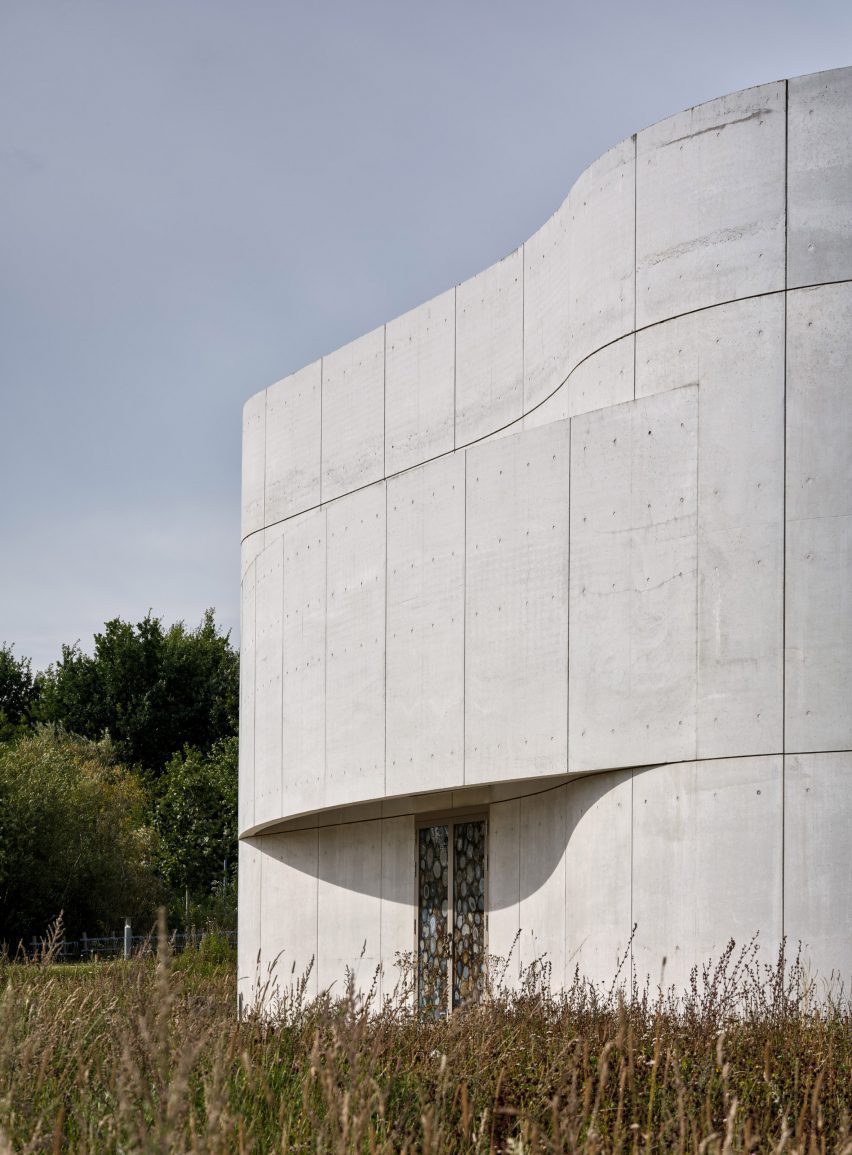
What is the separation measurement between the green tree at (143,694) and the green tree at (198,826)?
559cm

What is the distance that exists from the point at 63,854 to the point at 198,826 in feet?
21.7

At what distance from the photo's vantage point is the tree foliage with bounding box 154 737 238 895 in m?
33.3

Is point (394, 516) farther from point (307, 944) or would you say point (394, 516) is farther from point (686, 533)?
point (307, 944)

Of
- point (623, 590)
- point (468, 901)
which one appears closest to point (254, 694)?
point (468, 901)

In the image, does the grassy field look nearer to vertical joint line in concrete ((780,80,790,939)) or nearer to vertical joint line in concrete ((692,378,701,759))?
vertical joint line in concrete ((780,80,790,939))

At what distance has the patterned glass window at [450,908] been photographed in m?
12.2

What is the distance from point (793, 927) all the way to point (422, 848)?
14.6 ft

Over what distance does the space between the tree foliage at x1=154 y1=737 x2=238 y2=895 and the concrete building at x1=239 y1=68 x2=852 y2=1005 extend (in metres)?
20.8

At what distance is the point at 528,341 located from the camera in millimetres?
12141

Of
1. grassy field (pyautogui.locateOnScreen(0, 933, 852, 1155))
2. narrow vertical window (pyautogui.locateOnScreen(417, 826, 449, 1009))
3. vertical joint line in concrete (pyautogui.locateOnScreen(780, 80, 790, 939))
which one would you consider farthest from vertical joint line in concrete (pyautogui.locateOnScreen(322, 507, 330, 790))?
grassy field (pyautogui.locateOnScreen(0, 933, 852, 1155))

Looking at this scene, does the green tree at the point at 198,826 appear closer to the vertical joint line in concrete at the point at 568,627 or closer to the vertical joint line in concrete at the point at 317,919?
the vertical joint line in concrete at the point at 317,919

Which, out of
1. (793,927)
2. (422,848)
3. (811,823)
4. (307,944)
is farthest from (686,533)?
(307,944)

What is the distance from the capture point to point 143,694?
4059 cm

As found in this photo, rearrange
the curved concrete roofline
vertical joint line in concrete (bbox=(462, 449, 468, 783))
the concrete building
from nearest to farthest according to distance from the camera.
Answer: the concrete building → the curved concrete roofline → vertical joint line in concrete (bbox=(462, 449, 468, 783))
